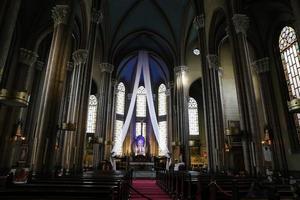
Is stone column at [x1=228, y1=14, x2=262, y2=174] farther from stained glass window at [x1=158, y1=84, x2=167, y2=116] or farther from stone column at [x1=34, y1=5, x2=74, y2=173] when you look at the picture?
stained glass window at [x1=158, y1=84, x2=167, y2=116]

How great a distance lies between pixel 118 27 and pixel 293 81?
56.2 ft

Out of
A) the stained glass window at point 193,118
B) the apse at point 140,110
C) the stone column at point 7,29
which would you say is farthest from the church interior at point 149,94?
the apse at point 140,110

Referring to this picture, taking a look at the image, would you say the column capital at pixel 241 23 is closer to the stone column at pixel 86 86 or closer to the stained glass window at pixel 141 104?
the stone column at pixel 86 86

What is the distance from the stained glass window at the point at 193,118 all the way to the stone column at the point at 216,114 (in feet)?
43.6

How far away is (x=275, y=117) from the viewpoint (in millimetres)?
14969

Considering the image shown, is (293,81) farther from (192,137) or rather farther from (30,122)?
(30,122)

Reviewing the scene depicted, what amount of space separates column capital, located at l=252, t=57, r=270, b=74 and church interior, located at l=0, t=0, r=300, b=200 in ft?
0.24

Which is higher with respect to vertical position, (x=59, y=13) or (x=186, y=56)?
(x=186, y=56)

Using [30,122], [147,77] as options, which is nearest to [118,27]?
[147,77]

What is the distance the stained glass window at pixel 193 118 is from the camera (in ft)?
89.9

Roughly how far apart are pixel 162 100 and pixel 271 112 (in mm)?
19324

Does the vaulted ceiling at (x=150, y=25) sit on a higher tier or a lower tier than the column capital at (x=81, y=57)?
higher

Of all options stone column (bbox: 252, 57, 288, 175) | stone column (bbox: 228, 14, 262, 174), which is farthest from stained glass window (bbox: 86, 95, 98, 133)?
stone column (bbox: 228, 14, 262, 174)

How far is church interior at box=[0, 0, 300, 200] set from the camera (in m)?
6.28
